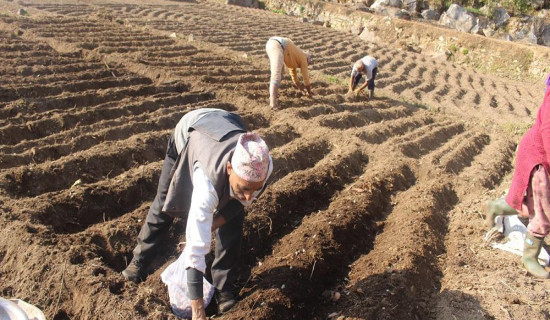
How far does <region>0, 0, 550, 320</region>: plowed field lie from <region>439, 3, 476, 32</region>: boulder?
558 inches

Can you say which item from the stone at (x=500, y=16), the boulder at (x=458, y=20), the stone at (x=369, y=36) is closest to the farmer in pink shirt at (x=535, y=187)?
the stone at (x=369, y=36)

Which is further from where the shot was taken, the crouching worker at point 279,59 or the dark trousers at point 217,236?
the crouching worker at point 279,59

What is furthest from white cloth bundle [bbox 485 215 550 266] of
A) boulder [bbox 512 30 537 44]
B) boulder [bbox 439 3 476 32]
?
boulder [bbox 512 30 537 44]

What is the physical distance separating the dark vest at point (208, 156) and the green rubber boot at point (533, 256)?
2373 millimetres

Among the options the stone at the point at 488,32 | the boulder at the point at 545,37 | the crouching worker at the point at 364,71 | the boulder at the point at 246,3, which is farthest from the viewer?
the boulder at the point at 545,37

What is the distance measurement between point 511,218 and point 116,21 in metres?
→ 10.3

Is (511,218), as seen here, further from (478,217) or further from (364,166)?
(364,166)

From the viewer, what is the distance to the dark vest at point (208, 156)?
215 cm

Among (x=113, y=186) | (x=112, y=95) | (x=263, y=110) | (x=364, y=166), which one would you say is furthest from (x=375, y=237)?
(x=112, y=95)

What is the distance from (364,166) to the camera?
5.41 meters

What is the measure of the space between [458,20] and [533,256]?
21064mm

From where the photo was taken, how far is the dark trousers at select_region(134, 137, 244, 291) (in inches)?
105

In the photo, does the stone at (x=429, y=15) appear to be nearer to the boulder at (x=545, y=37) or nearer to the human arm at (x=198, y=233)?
the boulder at (x=545, y=37)

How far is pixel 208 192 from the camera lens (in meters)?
2.10
